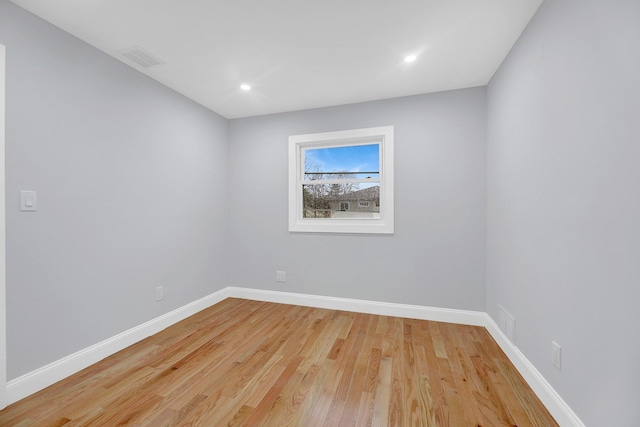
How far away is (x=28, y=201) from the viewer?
1.59 metres

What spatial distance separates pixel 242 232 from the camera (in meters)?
3.42

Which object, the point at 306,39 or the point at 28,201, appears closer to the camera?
the point at 28,201

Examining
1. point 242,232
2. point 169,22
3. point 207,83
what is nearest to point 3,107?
point 169,22

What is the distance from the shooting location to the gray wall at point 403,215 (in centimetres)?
259

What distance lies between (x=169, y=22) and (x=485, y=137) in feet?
9.59

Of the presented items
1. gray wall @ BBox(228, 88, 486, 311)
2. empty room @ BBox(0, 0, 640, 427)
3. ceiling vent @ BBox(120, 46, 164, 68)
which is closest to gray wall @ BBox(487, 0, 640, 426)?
empty room @ BBox(0, 0, 640, 427)

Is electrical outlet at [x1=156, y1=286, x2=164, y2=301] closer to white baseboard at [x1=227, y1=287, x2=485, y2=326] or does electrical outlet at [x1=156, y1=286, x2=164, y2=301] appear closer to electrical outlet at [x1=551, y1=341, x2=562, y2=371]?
white baseboard at [x1=227, y1=287, x2=485, y2=326]

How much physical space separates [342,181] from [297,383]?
218 cm

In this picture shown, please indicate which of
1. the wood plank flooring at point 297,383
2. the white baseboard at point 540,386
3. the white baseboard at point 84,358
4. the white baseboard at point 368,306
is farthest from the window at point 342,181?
the white baseboard at point 84,358

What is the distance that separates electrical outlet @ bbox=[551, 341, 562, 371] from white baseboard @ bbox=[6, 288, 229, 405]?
123 inches

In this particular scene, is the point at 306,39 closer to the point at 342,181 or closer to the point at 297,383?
the point at 342,181

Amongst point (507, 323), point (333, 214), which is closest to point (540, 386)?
point (507, 323)

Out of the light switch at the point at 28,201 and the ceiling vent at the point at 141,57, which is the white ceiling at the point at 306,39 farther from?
the light switch at the point at 28,201

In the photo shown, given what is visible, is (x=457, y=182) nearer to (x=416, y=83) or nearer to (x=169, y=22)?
(x=416, y=83)
